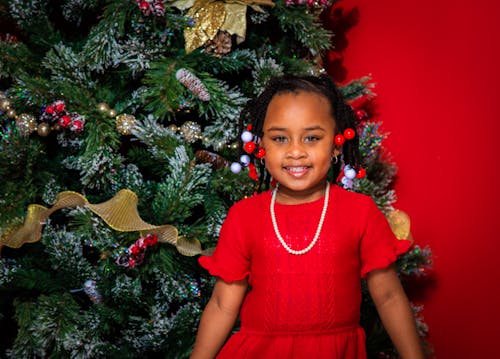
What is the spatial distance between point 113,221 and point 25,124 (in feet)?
1.02

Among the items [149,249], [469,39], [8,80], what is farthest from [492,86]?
[8,80]

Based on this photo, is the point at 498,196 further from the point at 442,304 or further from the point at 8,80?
the point at 8,80

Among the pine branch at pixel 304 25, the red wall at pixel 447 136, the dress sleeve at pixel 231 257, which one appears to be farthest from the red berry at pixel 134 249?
the red wall at pixel 447 136

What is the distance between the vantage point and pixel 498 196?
142 centimetres

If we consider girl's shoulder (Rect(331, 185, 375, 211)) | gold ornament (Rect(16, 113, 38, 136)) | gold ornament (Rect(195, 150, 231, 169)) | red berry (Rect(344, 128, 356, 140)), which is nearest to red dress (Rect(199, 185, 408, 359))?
girl's shoulder (Rect(331, 185, 375, 211))

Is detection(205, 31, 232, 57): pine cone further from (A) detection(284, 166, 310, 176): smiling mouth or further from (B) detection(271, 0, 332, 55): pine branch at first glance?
(A) detection(284, 166, 310, 176): smiling mouth

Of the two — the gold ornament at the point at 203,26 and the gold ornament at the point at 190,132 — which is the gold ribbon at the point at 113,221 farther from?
the gold ornament at the point at 203,26

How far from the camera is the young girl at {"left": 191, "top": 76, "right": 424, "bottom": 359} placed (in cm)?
96

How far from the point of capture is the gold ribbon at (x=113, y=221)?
112 centimetres

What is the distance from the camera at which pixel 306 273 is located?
3.18ft

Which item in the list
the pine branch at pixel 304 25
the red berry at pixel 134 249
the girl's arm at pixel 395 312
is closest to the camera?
the girl's arm at pixel 395 312

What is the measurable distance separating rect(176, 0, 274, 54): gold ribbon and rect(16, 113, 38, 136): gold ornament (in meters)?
0.37

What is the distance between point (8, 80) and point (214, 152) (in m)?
0.61

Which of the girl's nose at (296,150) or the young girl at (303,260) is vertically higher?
the girl's nose at (296,150)
